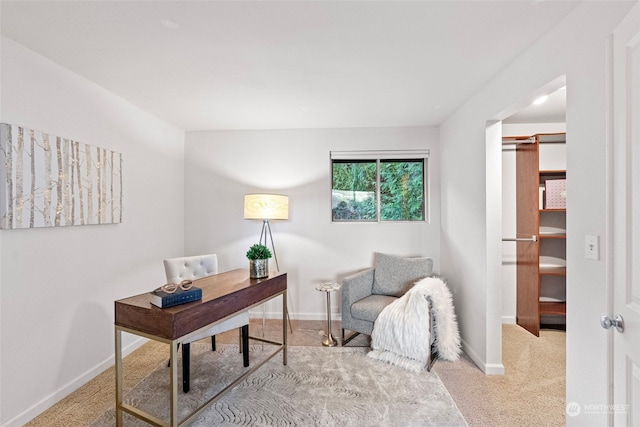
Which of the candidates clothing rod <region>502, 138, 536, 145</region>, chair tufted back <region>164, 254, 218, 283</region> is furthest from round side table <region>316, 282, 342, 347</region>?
clothing rod <region>502, 138, 536, 145</region>

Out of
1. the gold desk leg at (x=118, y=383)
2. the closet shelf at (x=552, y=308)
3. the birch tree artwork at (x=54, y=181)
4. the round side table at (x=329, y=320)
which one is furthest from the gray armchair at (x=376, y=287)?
the birch tree artwork at (x=54, y=181)

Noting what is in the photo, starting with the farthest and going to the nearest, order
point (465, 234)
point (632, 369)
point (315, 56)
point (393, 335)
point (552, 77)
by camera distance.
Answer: point (465, 234)
point (393, 335)
point (315, 56)
point (552, 77)
point (632, 369)

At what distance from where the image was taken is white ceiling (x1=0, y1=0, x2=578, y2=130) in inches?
57.6

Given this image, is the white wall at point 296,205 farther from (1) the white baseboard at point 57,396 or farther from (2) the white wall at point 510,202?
(1) the white baseboard at point 57,396

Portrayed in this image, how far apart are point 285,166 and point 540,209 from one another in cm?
298

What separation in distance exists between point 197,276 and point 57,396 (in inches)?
47.1

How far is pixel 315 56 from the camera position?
1894mm

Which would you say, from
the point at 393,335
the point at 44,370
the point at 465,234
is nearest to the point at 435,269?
the point at 465,234

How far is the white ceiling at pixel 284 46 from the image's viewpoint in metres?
1.46

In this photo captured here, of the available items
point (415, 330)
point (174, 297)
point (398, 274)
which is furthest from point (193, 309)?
point (398, 274)

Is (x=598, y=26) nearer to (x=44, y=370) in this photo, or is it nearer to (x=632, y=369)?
(x=632, y=369)

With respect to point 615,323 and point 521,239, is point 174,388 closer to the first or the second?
→ point 615,323

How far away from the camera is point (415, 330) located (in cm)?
243

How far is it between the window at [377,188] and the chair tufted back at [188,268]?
1647mm
